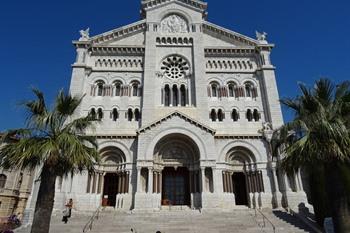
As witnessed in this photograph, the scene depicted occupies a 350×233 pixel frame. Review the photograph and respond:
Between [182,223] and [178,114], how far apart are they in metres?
9.88

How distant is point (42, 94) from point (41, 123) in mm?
1507

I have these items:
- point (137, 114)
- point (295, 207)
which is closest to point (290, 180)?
point (295, 207)

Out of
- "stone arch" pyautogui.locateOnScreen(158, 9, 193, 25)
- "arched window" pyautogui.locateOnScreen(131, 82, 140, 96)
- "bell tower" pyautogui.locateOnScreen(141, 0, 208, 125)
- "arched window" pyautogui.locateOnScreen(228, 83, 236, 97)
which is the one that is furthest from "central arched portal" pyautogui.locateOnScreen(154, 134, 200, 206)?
"stone arch" pyautogui.locateOnScreen(158, 9, 193, 25)

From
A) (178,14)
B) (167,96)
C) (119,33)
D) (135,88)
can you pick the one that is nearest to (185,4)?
(178,14)

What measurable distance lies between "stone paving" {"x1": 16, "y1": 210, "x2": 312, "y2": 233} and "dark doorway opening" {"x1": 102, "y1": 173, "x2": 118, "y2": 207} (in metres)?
4.46

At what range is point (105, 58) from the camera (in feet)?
95.7

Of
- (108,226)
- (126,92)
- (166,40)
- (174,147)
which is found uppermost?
(166,40)

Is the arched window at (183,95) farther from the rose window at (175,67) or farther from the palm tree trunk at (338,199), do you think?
the palm tree trunk at (338,199)

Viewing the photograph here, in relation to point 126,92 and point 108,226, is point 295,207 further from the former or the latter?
point 126,92

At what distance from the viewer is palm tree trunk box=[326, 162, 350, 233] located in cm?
1037

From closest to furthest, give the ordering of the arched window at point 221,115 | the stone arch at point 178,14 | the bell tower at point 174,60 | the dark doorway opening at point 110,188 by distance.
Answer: the dark doorway opening at point 110,188, the bell tower at point 174,60, the arched window at point 221,115, the stone arch at point 178,14

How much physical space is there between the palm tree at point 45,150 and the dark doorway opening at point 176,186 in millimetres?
13231

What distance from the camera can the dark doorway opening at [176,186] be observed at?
951 inches

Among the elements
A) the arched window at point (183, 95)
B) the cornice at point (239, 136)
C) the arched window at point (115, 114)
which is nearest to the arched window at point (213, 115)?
the cornice at point (239, 136)
